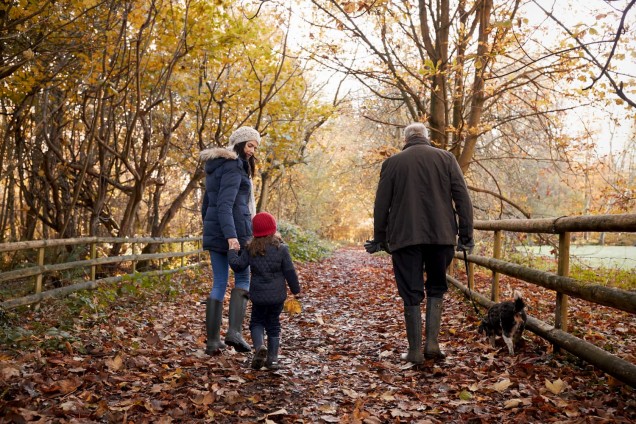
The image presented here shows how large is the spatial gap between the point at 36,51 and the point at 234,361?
6.71m

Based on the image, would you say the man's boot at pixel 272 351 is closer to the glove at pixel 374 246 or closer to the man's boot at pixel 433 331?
the glove at pixel 374 246

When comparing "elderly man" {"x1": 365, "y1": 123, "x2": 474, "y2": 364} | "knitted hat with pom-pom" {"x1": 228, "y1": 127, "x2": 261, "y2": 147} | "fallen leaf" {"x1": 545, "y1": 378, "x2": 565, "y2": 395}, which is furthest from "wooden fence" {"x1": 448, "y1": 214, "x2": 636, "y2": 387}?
"knitted hat with pom-pom" {"x1": 228, "y1": 127, "x2": 261, "y2": 147}

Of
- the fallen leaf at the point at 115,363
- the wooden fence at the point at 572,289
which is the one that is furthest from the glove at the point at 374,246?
the fallen leaf at the point at 115,363

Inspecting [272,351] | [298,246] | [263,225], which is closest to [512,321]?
[272,351]

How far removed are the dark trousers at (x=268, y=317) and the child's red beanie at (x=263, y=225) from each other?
657 millimetres

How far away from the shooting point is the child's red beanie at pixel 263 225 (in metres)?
4.59

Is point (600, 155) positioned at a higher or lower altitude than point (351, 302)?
higher

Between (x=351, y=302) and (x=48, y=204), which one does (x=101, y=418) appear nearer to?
(x=351, y=302)

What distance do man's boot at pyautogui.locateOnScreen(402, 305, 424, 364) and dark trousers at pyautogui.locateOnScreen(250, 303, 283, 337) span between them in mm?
1214

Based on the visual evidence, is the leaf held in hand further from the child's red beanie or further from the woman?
the child's red beanie

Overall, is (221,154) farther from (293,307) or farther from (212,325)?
(293,307)

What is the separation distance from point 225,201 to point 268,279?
0.87 m

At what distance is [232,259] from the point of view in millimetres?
4754

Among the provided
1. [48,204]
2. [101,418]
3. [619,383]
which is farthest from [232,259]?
[48,204]
